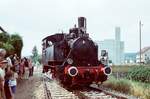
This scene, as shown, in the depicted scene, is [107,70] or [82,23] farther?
[82,23]

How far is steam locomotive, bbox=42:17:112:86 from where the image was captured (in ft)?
75.0

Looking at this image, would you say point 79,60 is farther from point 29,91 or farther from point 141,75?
point 141,75

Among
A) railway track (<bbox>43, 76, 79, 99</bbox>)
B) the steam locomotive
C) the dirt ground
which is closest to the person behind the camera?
railway track (<bbox>43, 76, 79, 99</bbox>)

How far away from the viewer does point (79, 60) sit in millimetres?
23922

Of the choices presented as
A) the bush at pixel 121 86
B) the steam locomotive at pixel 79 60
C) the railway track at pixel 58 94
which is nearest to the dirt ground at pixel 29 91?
the railway track at pixel 58 94

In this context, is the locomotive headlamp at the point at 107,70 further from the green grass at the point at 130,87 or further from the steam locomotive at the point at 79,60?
the green grass at the point at 130,87

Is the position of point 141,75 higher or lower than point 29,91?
higher

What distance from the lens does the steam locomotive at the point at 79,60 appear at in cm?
2286

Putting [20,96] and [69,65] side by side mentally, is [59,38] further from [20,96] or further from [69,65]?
[20,96]

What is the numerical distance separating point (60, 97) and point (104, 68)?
16.3 ft

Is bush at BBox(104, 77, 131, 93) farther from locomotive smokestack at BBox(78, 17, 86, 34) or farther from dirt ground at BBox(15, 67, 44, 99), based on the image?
dirt ground at BBox(15, 67, 44, 99)

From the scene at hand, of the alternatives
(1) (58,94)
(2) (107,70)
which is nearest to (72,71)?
(2) (107,70)

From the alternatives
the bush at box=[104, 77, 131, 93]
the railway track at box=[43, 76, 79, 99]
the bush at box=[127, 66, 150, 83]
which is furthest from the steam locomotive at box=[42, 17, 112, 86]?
the bush at box=[127, 66, 150, 83]

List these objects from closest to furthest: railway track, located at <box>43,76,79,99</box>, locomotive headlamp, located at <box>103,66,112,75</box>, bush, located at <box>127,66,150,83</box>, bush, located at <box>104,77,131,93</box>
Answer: railway track, located at <box>43,76,79,99</box> → locomotive headlamp, located at <box>103,66,112,75</box> → bush, located at <box>104,77,131,93</box> → bush, located at <box>127,66,150,83</box>
